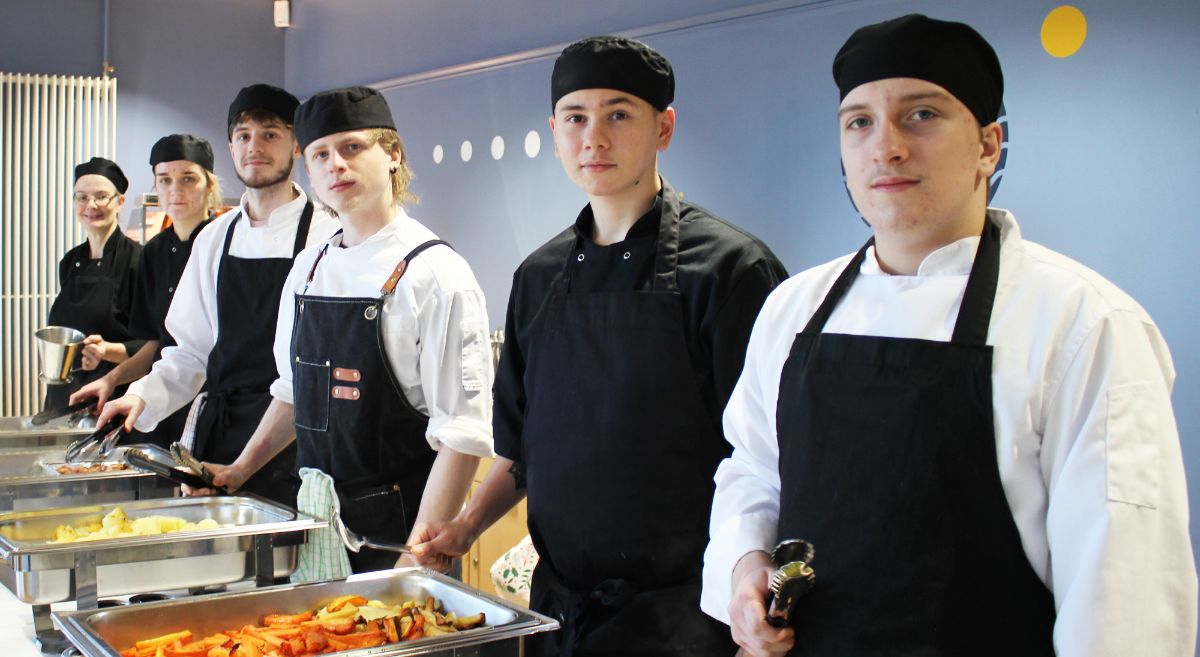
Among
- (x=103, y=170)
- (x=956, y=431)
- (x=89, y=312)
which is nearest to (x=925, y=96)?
(x=956, y=431)

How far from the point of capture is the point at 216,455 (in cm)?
326

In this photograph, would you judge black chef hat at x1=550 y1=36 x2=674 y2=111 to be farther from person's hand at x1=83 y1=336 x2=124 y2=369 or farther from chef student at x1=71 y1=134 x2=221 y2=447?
person's hand at x1=83 y1=336 x2=124 y2=369

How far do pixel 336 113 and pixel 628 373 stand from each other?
108 centimetres

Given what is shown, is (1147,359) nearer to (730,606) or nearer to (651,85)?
(730,606)

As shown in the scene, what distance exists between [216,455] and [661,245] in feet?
5.99

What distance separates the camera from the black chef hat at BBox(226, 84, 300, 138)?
10.7ft

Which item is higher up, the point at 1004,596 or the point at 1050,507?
the point at 1050,507

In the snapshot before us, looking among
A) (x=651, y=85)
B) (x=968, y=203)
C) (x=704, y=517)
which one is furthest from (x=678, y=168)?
(x=968, y=203)

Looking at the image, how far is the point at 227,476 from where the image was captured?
283cm

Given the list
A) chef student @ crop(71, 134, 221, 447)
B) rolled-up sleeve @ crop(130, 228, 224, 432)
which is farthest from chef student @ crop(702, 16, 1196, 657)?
chef student @ crop(71, 134, 221, 447)

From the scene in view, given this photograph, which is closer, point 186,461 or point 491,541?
point 186,461

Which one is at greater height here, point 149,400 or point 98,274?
point 98,274

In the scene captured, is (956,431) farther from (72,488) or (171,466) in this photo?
(72,488)

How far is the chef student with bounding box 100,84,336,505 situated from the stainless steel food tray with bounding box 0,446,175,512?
0.55 feet
